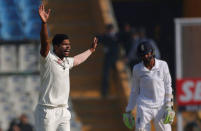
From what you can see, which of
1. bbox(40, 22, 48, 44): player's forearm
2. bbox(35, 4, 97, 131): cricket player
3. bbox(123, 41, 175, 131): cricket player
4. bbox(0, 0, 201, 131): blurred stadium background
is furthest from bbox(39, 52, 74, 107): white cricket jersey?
bbox(0, 0, 201, 131): blurred stadium background

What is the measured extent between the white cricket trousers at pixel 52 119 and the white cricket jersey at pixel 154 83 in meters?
1.70

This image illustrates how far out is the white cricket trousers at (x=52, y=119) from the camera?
9133 mm

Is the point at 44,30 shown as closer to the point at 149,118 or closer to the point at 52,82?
the point at 52,82

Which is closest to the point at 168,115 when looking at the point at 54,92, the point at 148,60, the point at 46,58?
the point at 148,60

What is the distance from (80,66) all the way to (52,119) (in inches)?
403

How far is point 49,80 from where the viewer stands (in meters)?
9.15

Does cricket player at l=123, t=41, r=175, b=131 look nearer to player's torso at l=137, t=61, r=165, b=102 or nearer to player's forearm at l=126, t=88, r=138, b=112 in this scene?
player's torso at l=137, t=61, r=165, b=102

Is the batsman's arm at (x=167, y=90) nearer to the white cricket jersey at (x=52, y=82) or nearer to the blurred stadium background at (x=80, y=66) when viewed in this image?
the white cricket jersey at (x=52, y=82)

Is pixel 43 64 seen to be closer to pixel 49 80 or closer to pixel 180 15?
pixel 49 80

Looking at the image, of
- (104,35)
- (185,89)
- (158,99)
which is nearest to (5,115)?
(104,35)

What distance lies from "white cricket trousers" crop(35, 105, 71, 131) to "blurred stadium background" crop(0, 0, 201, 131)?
20.2 feet

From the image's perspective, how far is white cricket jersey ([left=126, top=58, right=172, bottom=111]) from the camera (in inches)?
412

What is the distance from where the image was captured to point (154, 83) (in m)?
10.5

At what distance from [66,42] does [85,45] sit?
1063 cm
